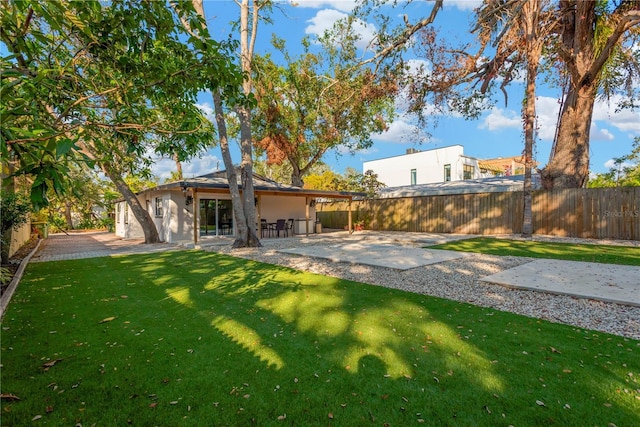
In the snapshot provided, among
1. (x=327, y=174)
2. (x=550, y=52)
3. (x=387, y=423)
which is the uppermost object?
(x=550, y=52)

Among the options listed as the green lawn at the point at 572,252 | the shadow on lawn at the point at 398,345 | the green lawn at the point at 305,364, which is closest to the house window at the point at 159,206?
the green lawn at the point at 305,364

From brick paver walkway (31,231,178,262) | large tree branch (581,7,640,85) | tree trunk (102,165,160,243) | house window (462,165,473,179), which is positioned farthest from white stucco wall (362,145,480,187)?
brick paver walkway (31,231,178,262)

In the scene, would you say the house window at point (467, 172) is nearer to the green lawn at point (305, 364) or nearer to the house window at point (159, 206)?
the house window at point (159, 206)

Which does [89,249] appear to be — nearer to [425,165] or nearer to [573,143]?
[573,143]

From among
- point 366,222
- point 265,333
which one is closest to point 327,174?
point 366,222

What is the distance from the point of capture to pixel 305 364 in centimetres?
283

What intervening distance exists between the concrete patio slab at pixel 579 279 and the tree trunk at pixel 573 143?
24.9 feet

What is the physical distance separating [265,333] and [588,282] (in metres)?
5.46

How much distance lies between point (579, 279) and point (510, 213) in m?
9.82

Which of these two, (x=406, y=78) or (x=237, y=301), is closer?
(x=237, y=301)

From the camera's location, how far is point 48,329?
371 centimetres

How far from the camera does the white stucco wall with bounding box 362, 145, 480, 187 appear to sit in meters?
26.4

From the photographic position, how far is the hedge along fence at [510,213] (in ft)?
37.5

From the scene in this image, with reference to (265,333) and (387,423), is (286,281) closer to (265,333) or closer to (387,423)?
(265,333)
